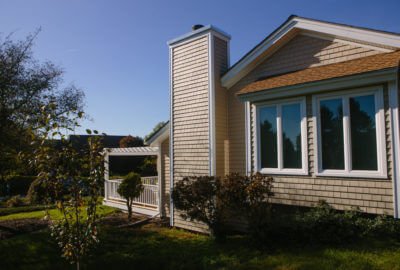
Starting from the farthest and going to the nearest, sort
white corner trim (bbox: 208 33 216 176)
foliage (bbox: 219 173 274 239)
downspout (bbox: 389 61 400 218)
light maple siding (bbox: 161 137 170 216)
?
1. light maple siding (bbox: 161 137 170 216)
2. white corner trim (bbox: 208 33 216 176)
3. foliage (bbox: 219 173 274 239)
4. downspout (bbox: 389 61 400 218)

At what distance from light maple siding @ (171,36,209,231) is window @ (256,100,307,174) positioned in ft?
6.23

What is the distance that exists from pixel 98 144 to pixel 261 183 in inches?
164

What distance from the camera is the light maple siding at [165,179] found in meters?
11.9

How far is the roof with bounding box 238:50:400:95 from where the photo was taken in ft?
20.1

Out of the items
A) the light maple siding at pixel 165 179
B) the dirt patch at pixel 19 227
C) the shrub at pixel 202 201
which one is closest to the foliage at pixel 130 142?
the dirt patch at pixel 19 227

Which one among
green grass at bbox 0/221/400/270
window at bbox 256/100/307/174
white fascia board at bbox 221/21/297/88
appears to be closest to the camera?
green grass at bbox 0/221/400/270

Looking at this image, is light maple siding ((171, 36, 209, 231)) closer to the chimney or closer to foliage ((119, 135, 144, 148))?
the chimney

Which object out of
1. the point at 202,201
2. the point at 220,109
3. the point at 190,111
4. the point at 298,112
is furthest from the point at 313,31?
the point at 202,201

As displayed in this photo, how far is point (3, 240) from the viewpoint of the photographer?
8945mm

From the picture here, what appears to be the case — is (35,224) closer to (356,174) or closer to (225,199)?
(225,199)

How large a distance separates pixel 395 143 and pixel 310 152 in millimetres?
1803

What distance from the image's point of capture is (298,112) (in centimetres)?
748

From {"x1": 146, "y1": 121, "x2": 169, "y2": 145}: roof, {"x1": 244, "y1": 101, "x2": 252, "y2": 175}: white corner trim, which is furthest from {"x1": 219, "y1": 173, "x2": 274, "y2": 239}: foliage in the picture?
{"x1": 146, "y1": 121, "x2": 169, "y2": 145}: roof

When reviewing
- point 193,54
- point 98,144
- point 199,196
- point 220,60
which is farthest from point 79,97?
point 98,144
